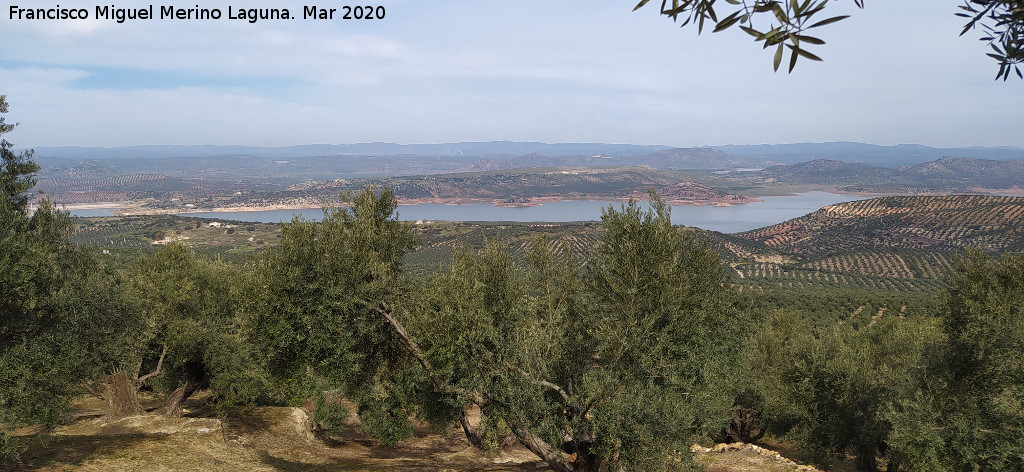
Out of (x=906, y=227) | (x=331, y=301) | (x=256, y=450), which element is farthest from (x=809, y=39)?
(x=906, y=227)

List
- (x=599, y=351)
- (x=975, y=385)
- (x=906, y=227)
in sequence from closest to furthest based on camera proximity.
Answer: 1. (x=599, y=351)
2. (x=975, y=385)
3. (x=906, y=227)

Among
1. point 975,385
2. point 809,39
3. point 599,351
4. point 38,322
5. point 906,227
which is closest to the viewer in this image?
point 809,39

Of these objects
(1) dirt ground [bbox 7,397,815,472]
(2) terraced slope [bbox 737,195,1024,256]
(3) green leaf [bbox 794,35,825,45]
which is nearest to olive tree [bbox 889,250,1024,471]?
(1) dirt ground [bbox 7,397,815,472]

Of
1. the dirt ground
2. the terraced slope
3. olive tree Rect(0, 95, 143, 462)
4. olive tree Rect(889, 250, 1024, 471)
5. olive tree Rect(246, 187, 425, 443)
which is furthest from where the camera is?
the terraced slope

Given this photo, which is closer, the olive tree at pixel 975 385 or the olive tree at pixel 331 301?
the olive tree at pixel 331 301

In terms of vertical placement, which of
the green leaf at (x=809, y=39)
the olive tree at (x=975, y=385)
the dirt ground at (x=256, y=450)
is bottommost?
the dirt ground at (x=256, y=450)

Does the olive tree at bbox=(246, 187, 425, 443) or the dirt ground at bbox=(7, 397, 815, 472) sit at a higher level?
the olive tree at bbox=(246, 187, 425, 443)

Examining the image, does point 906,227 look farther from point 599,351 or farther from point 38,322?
point 38,322

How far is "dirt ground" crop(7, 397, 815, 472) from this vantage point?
14.0m

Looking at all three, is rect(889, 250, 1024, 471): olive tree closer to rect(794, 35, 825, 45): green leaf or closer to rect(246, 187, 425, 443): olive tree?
rect(246, 187, 425, 443): olive tree

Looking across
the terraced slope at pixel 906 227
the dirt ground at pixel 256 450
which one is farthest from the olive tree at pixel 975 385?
the terraced slope at pixel 906 227

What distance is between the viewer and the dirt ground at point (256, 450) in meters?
14.0

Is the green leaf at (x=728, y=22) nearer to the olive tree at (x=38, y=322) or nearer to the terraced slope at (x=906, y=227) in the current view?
the olive tree at (x=38, y=322)

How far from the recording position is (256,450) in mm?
17625
